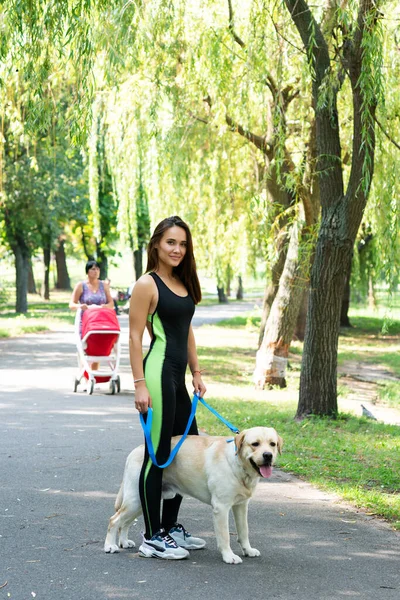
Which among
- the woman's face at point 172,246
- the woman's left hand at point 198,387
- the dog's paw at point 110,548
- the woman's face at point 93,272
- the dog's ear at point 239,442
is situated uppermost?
the woman's face at point 172,246

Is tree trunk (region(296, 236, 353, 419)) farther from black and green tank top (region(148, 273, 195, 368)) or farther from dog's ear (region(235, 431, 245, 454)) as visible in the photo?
dog's ear (region(235, 431, 245, 454))

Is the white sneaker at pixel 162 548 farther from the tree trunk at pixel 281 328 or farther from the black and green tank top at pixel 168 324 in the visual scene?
the tree trunk at pixel 281 328

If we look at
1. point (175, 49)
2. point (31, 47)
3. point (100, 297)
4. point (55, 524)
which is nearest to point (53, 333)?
point (100, 297)

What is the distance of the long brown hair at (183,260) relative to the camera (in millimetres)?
5520

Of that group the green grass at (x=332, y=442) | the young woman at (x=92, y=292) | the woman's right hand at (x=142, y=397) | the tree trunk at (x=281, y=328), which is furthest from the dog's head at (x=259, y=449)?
the tree trunk at (x=281, y=328)

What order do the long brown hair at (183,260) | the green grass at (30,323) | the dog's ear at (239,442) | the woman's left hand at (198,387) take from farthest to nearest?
the green grass at (30,323)
the woman's left hand at (198,387)
the long brown hair at (183,260)
the dog's ear at (239,442)

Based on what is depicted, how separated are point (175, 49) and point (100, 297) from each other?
3.92 meters

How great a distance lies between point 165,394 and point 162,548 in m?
0.93

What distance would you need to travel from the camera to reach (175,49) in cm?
1284

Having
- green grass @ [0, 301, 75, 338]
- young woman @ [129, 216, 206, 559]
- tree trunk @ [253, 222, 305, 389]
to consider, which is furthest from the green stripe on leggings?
green grass @ [0, 301, 75, 338]

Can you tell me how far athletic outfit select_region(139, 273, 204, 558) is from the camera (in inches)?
205

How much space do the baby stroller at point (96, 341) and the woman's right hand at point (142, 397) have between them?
7.36 m

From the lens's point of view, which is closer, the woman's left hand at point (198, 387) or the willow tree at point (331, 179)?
the woman's left hand at point (198, 387)

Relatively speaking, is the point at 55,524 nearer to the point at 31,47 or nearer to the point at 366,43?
the point at 31,47
